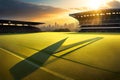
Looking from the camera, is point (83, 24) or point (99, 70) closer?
point (99, 70)

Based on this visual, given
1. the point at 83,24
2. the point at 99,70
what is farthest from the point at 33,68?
the point at 83,24

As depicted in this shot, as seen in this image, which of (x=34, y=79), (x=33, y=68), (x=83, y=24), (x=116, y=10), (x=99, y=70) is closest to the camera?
(x=34, y=79)

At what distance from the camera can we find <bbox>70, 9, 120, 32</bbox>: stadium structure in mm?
79719

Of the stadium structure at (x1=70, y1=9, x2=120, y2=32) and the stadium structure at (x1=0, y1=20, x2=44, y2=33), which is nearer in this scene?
the stadium structure at (x1=0, y1=20, x2=44, y2=33)

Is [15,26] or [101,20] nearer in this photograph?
[15,26]

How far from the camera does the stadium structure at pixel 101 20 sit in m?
79.7

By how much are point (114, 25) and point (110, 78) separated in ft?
251

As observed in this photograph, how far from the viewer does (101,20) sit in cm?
8319

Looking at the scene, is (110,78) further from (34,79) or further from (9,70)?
(9,70)

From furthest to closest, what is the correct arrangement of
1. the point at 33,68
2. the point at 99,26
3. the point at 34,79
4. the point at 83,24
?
the point at 83,24, the point at 99,26, the point at 33,68, the point at 34,79

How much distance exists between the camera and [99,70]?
8.80 metres

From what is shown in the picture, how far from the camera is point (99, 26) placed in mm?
83625

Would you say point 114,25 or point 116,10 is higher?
point 116,10

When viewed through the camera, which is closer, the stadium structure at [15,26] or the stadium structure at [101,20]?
the stadium structure at [15,26]
